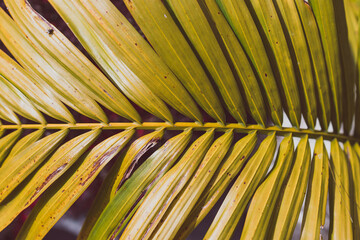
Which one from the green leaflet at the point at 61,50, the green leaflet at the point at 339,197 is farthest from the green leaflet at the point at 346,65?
the green leaflet at the point at 61,50

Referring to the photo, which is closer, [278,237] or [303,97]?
[278,237]

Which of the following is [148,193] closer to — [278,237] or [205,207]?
[205,207]

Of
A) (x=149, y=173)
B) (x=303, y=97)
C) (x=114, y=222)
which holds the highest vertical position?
(x=303, y=97)

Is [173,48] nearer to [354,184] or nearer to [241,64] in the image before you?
[241,64]

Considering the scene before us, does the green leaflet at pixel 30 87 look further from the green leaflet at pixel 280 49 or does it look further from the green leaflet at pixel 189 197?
the green leaflet at pixel 280 49

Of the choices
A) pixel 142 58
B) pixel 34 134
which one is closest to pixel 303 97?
pixel 142 58

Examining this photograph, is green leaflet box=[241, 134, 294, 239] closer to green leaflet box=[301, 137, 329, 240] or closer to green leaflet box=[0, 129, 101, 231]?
green leaflet box=[301, 137, 329, 240]

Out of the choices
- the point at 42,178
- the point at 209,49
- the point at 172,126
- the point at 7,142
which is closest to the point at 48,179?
the point at 42,178
